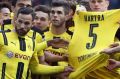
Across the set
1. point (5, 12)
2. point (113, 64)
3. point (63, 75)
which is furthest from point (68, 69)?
point (5, 12)

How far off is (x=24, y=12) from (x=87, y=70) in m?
1.04

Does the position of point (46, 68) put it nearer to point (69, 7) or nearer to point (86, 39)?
point (86, 39)

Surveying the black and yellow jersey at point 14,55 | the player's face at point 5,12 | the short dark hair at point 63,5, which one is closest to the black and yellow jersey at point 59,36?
the short dark hair at point 63,5

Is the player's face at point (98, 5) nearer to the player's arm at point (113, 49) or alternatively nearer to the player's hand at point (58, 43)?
the player's hand at point (58, 43)

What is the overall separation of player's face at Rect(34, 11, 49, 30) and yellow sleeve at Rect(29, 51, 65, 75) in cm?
113

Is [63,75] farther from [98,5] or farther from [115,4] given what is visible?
[115,4]

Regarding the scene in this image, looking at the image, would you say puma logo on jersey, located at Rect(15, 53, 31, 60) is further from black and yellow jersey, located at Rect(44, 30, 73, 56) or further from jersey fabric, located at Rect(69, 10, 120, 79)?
black and yellow jersey, located at Rect(44, 30, 73, 56)

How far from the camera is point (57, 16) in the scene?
22.9 ft

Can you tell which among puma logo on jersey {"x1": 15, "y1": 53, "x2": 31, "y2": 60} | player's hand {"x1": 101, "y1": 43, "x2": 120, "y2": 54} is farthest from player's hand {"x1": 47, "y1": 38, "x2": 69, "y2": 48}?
player's hand {"x1": 101, "y1": 43, "x2": 120, "y2": 54}

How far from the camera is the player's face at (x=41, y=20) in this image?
767 centimetres

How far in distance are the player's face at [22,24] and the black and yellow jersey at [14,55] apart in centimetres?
9

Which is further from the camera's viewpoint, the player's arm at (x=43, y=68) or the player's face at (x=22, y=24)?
the player's arm at (x=43, y=68)

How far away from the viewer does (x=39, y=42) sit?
6691 mm

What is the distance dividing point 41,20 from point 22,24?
1.60 metres
